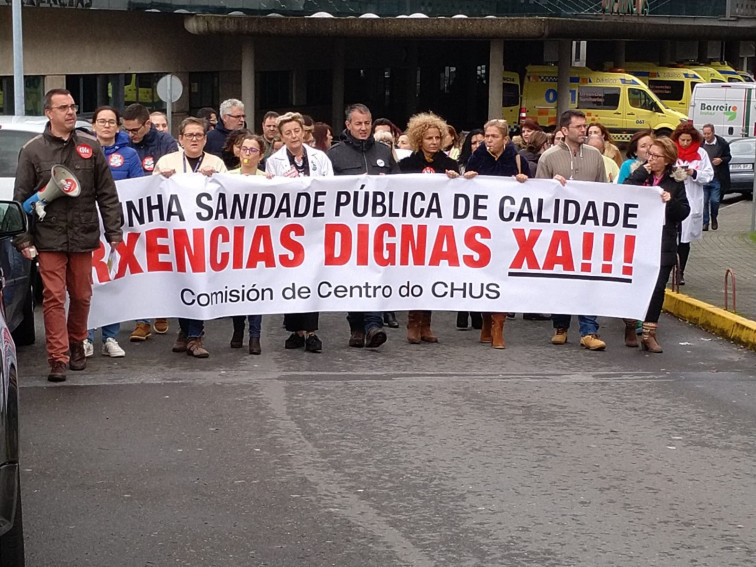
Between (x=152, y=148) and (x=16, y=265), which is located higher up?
(x=152, y=148)

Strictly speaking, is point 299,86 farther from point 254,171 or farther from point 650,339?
point 650,339

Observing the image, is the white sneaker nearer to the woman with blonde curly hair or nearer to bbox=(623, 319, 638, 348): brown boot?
the woman with blonde curly hair

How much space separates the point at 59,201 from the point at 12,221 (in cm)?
392

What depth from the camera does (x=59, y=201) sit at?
31.9 ft

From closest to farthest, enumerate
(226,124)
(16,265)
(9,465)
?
(9,465) → (16,265) → (226,124)

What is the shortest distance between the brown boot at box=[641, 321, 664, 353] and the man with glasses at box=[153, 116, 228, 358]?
11.2 ft

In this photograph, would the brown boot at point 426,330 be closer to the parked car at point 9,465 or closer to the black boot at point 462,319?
the black boot at point 462,319

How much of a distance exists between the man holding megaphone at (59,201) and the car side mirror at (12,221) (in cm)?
364

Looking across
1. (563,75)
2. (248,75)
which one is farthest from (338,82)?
(563,75)

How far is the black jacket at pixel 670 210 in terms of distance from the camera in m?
11.2

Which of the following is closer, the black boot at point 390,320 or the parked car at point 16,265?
the parked car at point 16,265

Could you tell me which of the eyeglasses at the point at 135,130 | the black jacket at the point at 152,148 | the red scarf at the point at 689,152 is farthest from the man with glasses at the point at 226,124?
the red scarf at the point at 689,152

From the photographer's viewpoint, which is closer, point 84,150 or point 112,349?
point 84,150

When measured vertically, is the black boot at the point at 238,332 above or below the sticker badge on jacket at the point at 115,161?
below
